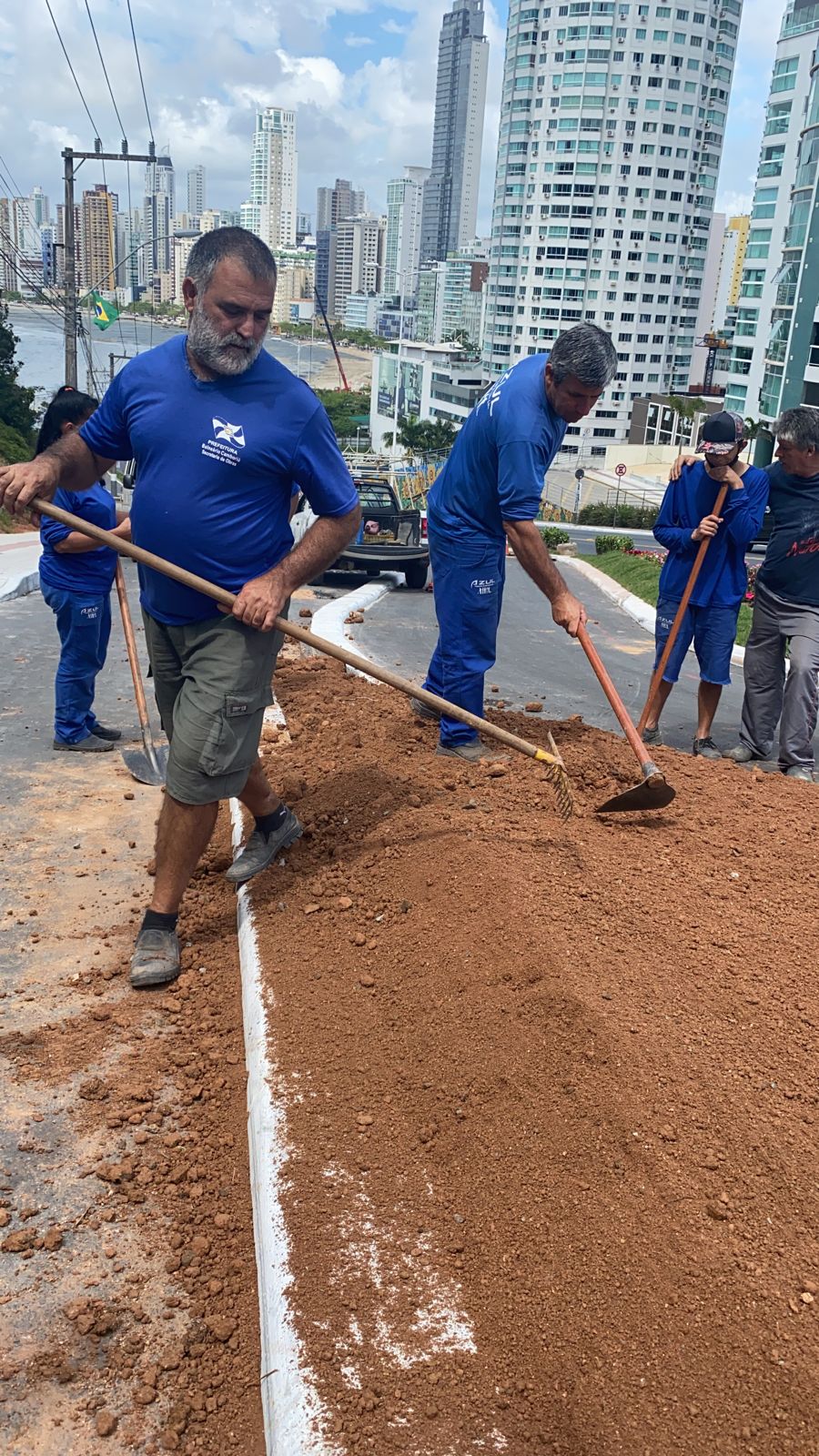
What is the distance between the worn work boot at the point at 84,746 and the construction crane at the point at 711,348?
98.9 m

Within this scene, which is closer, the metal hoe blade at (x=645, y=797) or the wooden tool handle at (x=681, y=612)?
the metal hoe blade at (x=645, y=797)

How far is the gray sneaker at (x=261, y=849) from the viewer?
4.07 meters

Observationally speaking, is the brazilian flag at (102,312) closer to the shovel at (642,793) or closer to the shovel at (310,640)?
the shovel at (310,640)

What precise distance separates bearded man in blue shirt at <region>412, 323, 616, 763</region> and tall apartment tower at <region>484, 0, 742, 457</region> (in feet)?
305

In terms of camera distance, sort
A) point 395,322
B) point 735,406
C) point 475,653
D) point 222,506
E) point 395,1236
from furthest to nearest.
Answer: point 395,322 < point 735,406 < point 475,653 < point 222,506 < point 395,1236

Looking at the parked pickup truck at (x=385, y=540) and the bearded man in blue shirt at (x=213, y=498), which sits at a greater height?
the bearded man in blue shirt at (x=213, y=498)

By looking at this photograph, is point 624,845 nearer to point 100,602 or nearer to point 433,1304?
point 433,1304

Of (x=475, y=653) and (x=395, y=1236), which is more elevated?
(x=475, y=653)

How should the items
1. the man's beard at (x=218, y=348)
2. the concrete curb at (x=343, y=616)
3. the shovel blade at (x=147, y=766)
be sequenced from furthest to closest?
the concrete curb at (x=343, y=616) < the shovel blade at (x=147, y=766) < the man's beard at (x=218, y=348)

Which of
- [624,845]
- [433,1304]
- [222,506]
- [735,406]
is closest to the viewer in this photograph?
[433,1304]

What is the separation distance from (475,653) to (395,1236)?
2.96 metres

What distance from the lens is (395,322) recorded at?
183500mm

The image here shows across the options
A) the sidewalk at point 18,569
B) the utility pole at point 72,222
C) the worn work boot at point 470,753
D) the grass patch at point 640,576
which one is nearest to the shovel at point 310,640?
the worn work boot at point 470,753

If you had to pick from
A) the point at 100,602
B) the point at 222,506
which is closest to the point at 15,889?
the point at 222,506
